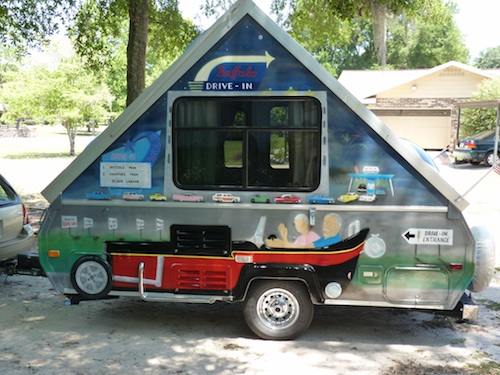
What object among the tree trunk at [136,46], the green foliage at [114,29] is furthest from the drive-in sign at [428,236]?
the green foliage at [114,29]

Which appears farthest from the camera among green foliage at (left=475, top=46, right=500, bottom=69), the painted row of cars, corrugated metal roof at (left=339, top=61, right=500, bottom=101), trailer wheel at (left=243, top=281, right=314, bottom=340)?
green foliage at (left=475, top=46, right=500, bottom=69)

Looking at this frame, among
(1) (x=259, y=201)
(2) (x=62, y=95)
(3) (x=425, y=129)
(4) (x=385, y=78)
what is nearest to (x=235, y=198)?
(1) (x=259, y=201)

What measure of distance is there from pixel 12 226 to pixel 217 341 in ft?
10.1

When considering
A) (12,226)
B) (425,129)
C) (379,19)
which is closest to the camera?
(12,226)

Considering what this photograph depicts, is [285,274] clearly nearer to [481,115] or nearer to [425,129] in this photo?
[481,115]

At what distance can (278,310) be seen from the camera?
5.39 m

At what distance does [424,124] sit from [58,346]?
93.7 feet

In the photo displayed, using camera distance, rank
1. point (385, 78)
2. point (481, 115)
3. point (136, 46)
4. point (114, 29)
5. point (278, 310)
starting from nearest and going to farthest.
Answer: point (278, 310) → point (136, 46) → point (114, 29) → point (481, 115) → point (385, 78)

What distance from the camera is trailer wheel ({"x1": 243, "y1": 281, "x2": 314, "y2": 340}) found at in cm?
530

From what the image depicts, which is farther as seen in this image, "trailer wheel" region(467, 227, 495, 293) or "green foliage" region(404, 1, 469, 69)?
"green foliage" region(404, 1, 469, 69)

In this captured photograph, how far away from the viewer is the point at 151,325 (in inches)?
231

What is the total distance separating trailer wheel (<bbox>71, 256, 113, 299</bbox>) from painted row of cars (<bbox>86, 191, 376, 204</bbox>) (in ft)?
2.03

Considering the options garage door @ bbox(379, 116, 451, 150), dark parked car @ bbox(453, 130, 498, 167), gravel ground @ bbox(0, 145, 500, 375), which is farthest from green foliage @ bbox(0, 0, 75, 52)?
garage door @ bbox(379, 116, 451, 150)

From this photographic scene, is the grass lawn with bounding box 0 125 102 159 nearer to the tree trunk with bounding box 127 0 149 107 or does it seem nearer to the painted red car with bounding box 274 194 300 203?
the tree trunk with bounding box 127 0 149 107
